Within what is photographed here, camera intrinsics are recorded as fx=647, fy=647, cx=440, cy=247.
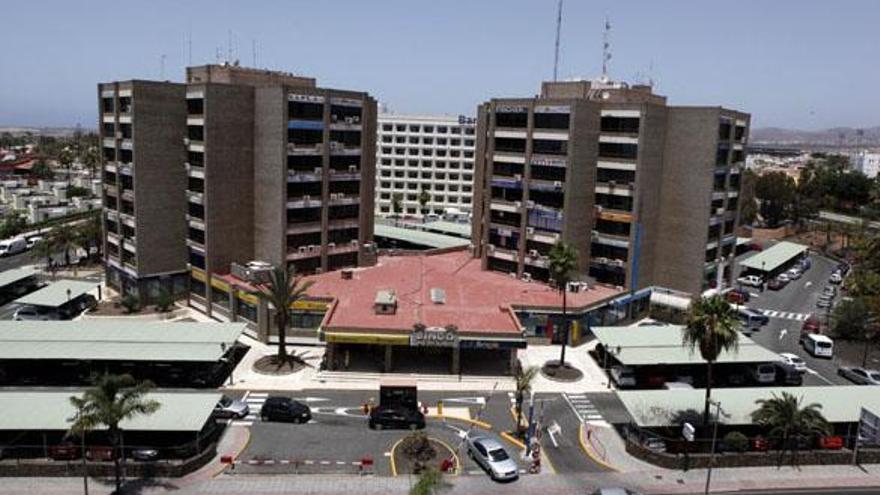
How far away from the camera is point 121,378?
134 feet

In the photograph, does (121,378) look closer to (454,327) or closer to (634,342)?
(454,327)

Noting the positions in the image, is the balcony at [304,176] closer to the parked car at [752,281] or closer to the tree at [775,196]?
the parked car at [752,281]

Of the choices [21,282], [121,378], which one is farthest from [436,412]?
[21,282]

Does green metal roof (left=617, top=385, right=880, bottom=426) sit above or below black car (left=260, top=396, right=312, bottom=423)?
above

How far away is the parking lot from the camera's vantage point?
70.0 metres

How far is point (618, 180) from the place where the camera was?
82000 mm

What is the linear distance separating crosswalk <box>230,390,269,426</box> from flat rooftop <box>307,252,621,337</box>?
881cm

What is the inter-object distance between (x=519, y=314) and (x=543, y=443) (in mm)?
23362

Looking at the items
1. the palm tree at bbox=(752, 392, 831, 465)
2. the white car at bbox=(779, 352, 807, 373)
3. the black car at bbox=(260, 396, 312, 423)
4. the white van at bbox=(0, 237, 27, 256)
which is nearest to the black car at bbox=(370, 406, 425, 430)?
the black car at bbox=(260, 396, 312, 423)

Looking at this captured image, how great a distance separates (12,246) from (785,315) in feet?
420

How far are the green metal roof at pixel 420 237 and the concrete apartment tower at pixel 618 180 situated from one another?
25079mm

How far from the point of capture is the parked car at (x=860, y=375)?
210 ft

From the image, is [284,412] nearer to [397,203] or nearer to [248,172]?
[248,172]

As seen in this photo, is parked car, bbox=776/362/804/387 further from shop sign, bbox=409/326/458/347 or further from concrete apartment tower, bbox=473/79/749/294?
shop sign, bbox=409/326/458/347
